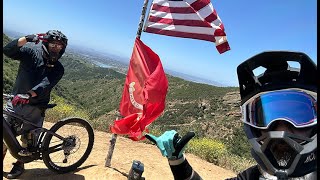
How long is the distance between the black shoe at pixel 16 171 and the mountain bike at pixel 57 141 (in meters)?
0.34

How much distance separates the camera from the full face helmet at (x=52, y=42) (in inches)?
190

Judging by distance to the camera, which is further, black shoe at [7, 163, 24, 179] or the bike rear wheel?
the bike rear wheel

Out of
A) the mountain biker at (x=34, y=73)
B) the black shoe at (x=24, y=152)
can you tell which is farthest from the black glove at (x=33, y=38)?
the black shoe at (x=24, y=152)

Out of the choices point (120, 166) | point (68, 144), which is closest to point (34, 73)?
point (68, 144)

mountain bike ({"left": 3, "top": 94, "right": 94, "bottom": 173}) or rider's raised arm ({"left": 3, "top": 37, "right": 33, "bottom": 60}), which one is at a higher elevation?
rider's raised arm ({"left": 3, "top": 37, "right": 33, "bottom": 60})

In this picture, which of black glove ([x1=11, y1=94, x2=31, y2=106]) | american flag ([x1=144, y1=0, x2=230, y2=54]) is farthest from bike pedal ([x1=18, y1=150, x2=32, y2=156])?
american flag ([x1=144, y1=0, x2=230, y2=54])

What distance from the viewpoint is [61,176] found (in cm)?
533

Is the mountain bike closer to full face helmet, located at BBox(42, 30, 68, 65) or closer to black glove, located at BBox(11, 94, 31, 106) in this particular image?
black glove, located at BBox(11, 94, 31, 106)

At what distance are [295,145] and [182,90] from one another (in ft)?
230

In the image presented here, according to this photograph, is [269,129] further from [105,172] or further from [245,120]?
[105,172]

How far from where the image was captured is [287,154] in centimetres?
154

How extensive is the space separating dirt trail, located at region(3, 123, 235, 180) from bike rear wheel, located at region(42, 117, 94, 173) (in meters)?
0.16

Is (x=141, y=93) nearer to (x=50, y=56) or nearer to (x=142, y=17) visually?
(x=142, y=17)

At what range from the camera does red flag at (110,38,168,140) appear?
17.9ft
